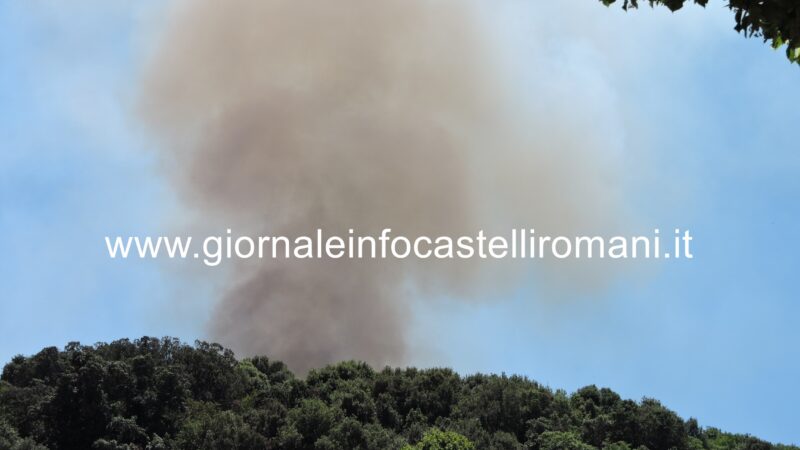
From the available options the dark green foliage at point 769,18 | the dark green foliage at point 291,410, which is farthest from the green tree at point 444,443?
the dark green foliage at point 769,18

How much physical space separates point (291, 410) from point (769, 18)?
71447 millimetres

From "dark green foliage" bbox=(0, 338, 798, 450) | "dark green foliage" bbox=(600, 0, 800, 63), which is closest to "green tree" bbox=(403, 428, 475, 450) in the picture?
"dark green foliage" bbox=(0, 338, 798, 450)

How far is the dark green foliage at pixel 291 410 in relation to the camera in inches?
2970

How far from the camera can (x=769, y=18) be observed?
41.5 feet

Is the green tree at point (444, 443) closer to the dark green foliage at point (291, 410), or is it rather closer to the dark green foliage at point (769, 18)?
the dark green foliage at point (291, 410)

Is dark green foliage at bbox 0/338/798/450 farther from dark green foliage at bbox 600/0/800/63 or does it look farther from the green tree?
dark green foliage at bbox 600/0/800/63

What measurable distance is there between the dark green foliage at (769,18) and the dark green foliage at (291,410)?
5823 centimetres

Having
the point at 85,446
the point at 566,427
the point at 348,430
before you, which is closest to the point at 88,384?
the point at 85,446

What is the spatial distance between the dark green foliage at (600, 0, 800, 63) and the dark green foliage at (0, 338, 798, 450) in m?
58.2

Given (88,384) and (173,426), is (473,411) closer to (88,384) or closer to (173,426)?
(173,426)

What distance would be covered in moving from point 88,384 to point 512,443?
33664 millimetres

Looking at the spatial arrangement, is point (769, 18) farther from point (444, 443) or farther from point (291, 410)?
point (291, 410)

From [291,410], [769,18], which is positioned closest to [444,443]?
[291,410]

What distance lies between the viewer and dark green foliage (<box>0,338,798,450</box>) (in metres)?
75.4
